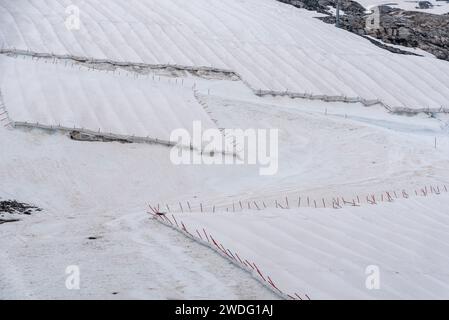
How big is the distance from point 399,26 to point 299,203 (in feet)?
92.0

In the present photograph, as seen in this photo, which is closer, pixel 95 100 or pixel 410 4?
pixel 95 100

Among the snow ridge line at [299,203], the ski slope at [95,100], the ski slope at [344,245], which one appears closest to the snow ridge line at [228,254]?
the ski slope at [344,245]

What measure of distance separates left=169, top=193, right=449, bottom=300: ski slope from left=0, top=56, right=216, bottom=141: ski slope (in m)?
10.2

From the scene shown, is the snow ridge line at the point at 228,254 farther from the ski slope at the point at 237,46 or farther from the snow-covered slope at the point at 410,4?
the snow-covered slope at the point at 410,4

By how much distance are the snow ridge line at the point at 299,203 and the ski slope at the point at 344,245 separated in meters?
2.33

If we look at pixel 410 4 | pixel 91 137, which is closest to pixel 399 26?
pixel 410 4

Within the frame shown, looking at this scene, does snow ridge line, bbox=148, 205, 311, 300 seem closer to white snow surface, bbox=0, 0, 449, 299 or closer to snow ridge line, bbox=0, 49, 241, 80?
white snow surface, bbox=0, 0, 449, 299

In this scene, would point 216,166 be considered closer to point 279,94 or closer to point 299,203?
point 299,203

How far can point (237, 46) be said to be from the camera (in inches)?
1511

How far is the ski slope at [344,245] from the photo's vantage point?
45.4 feet

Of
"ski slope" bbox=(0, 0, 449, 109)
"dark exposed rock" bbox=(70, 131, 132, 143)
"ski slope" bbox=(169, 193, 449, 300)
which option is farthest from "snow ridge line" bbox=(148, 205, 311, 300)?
"ski slope" bbox=(0, 0, 449, 109)

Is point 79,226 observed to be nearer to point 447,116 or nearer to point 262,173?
point 262,173
